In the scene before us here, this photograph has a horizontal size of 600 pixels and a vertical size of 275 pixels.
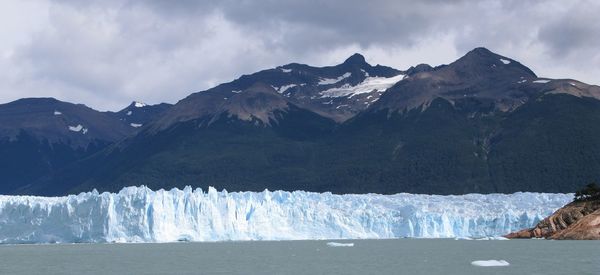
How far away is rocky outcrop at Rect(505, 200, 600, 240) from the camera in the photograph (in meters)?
82.2

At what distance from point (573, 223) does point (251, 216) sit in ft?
97.5

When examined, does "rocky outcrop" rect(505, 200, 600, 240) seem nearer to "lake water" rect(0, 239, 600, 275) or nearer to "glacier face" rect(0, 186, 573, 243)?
"glacier face" rect(0, 186, 573, 243)

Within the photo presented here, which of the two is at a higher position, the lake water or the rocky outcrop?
the rocky outcrop

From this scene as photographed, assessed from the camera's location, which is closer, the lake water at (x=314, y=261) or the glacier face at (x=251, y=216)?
the lake water at (x=314, y=261)

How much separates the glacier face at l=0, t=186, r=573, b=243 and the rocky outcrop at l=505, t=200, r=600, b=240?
6.01m

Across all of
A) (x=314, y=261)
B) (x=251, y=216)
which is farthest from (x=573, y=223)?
(x=314, y=261)

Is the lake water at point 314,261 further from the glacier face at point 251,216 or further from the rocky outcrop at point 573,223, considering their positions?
the rocky outcrop at point 573,223

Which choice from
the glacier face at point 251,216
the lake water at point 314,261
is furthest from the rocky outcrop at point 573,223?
the lake water at point 314,261

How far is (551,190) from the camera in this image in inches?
6703

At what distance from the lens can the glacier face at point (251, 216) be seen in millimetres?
82312

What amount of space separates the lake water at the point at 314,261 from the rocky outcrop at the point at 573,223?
10430 millimetres

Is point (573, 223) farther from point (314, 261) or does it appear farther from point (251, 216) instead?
point (314, 261)

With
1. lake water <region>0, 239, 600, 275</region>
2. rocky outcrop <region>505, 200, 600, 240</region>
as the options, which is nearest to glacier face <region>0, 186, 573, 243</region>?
rocky outcrop <region>505, 200, 600, 240</region>

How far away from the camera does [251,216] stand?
295 ft
